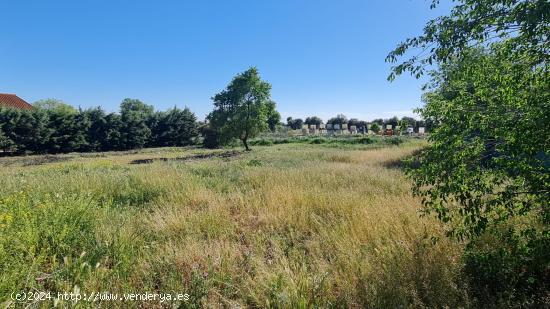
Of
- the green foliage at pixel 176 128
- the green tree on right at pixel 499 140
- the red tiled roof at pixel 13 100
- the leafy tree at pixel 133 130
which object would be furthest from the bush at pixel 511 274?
the red tiled roof at pixel 13 100

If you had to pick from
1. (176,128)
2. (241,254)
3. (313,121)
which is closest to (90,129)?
(176,128)

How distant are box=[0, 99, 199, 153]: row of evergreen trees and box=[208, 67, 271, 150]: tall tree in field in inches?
708

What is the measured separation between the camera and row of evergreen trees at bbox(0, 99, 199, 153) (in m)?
30.2

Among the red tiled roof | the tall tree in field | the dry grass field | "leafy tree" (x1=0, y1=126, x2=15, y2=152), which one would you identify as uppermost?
the red tiled roof

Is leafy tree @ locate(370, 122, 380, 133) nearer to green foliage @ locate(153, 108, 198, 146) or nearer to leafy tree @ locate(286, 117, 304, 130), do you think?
leafy tree @ locate(286, 117, 304, 130)

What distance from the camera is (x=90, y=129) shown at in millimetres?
37031

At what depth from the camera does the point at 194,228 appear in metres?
4.82

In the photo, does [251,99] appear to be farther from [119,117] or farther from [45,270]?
[45,270]

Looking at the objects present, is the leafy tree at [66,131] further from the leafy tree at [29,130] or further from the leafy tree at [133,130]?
the leafy tree at [133,130]

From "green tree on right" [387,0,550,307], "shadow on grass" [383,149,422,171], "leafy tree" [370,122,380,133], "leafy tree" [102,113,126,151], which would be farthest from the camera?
"leafy tree" [370,122,380,133]

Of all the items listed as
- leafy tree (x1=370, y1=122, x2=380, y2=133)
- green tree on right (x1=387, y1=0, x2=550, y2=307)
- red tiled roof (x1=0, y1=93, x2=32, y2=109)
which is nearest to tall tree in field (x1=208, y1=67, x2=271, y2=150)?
green tree on right (x1=387, y1=0, x2=550, y2=307)

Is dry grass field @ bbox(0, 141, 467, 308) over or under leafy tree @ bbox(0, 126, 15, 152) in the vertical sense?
Result: under

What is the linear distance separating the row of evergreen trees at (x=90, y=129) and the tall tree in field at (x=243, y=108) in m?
18.0

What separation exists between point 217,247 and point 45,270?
204 centimetres
